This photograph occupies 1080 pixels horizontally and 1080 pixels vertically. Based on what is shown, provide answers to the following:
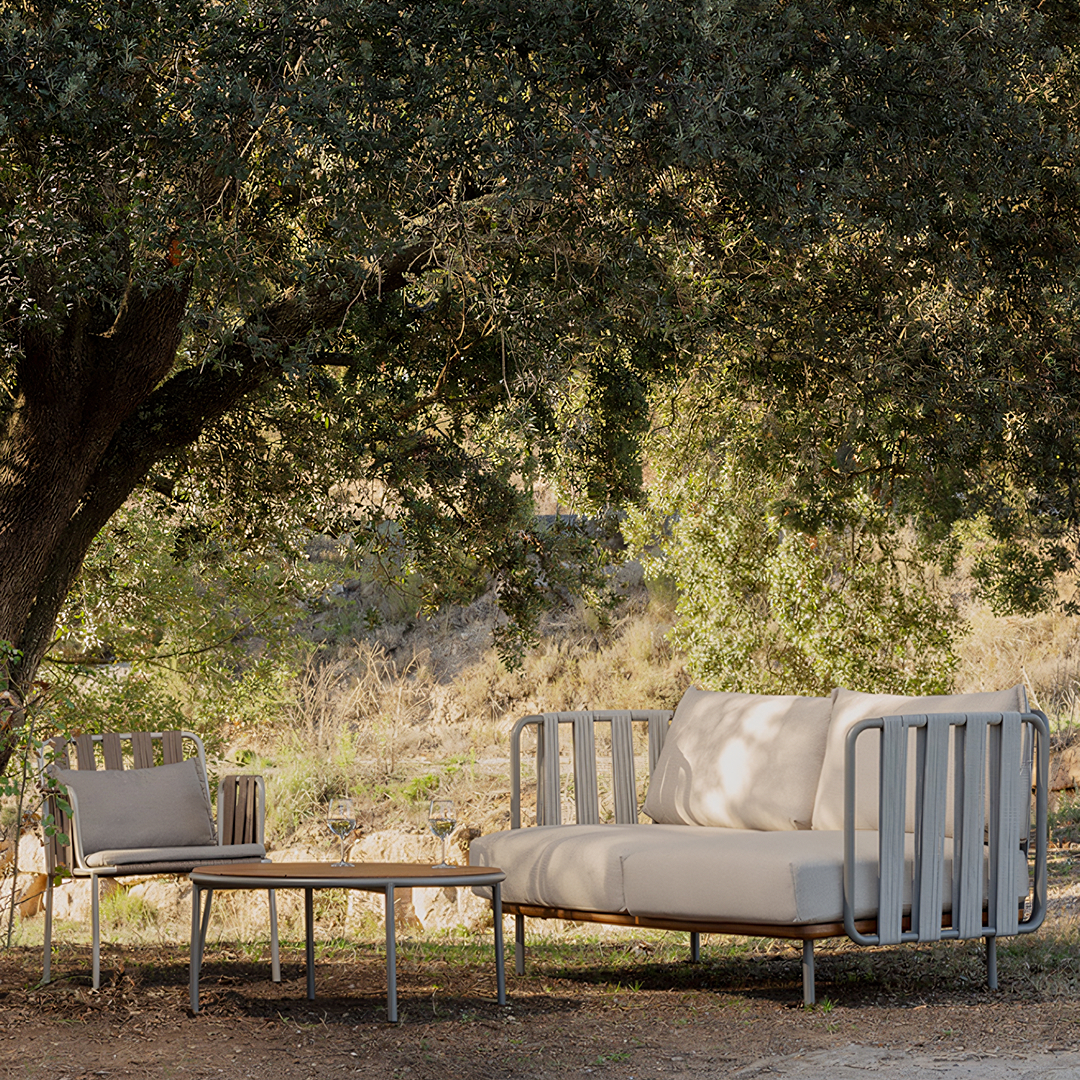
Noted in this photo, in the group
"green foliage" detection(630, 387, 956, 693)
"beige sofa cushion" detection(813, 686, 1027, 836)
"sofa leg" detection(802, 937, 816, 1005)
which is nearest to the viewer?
"sofa leg" detection(802, 937, 816, 1005)

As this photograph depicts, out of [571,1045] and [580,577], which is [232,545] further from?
[571,1045]

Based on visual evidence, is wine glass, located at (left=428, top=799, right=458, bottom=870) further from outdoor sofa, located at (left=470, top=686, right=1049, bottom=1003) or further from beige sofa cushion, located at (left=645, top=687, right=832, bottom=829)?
beige sofa cushion, located at (left=645, top=687, right=832, bottom=829)

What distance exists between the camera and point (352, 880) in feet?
12.4

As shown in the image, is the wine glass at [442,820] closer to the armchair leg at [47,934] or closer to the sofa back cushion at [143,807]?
the armchair leg at [47,934]

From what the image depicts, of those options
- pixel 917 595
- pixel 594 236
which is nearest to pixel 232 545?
pixel 594 236

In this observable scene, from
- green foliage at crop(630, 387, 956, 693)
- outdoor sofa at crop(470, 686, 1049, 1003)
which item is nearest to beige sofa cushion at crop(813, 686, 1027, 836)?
outdoor sofa at crop(470, 686, 1049, 1003)

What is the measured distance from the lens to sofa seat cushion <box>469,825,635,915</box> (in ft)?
14.6

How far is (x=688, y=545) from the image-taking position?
1132cm

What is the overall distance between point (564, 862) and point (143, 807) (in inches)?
78.2

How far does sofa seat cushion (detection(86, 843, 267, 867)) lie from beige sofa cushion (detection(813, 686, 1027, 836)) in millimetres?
2175

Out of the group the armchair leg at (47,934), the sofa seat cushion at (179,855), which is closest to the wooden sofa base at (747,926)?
the sofa seat cushion at (179,855)

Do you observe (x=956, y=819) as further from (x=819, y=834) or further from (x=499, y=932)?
(x=499, y=932)

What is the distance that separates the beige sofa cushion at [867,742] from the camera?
14.7 ft

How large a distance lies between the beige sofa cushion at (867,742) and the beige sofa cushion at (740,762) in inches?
2.5
